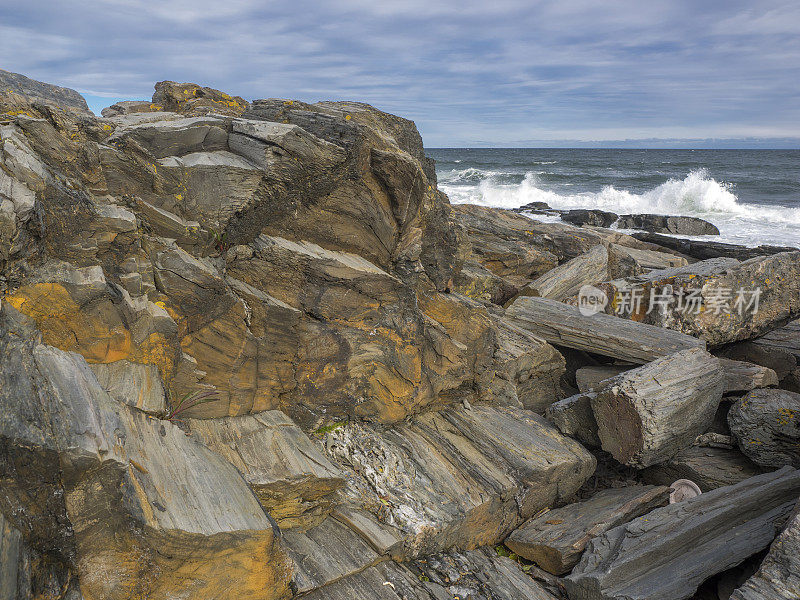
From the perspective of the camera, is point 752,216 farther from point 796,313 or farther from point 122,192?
point 122,192

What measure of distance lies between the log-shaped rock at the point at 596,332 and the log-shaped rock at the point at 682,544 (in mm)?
2571

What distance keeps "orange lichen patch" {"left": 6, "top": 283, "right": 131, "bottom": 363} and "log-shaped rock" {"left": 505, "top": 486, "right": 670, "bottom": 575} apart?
4505 mm

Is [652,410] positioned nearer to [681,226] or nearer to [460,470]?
[460,470]

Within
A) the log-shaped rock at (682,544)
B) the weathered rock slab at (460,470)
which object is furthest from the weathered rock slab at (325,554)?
the log-shaped rock at (682,544)

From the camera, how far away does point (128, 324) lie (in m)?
4.21

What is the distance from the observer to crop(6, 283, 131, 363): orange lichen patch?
12.4 feet

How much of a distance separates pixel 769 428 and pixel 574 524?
3.03 metres

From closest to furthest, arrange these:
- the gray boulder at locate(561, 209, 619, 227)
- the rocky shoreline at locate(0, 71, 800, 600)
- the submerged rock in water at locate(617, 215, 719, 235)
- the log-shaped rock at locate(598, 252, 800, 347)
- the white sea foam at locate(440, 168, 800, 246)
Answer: the rocky shoreline at locate(0, 71, 800, 600), the log-shaped rock at locate(598, 252, 800, 347), the submerged rock in water at locate(617, 215, 719, 235), the white sea foam at locate(440, 168, 800, 246), the gray boulder at locate(561, 209, 619, 227)

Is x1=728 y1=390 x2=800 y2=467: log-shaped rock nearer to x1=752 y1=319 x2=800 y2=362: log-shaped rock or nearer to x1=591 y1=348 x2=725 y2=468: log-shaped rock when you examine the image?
x1=591 y1=348 x2=725 y2=468: log-shaped rock

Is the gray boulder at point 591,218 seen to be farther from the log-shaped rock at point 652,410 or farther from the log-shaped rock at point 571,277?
the log-shaped rock at point 652,410

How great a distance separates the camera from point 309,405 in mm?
5484

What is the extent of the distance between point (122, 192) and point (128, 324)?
1294 mm

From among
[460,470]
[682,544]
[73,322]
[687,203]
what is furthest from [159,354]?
[687,203]

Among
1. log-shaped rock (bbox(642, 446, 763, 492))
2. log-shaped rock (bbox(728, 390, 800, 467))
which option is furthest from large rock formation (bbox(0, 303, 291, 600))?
log-shaped rock (bbox(728, 390, 800, 467))
